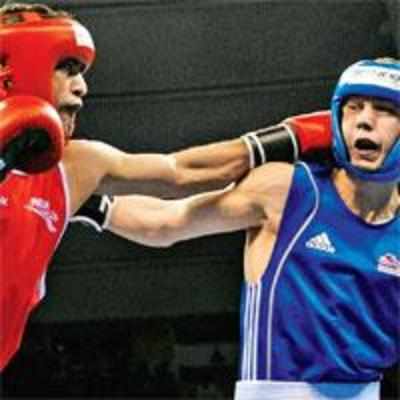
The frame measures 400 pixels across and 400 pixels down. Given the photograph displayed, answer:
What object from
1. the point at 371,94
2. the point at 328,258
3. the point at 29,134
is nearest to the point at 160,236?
the point at 328,258

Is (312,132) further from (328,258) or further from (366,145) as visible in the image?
(328,258)

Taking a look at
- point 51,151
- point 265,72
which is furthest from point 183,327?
point 51,151

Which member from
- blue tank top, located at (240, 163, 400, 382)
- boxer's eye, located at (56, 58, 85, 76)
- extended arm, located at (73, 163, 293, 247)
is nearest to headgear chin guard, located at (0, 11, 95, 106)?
boxer's eye, located at (56, 58, 85, 76)

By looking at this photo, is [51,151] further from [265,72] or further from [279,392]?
[265,72]

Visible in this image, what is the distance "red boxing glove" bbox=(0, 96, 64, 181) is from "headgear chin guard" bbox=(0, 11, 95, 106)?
19 centimetres

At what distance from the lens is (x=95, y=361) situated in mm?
4883

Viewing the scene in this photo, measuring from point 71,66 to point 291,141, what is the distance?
0.43 meters

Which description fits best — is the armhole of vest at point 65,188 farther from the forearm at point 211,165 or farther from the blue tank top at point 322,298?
the blue tank top at point 322,298

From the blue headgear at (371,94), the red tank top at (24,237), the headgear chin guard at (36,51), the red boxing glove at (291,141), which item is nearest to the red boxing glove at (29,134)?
the headgear chin guard at (36,51)

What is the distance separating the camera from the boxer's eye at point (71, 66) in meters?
1.76

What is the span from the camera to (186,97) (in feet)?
13.0

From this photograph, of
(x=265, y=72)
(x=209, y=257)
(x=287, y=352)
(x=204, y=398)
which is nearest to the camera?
(x=287, y=352)

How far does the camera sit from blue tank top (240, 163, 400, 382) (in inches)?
74.3

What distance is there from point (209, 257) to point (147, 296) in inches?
12.4
